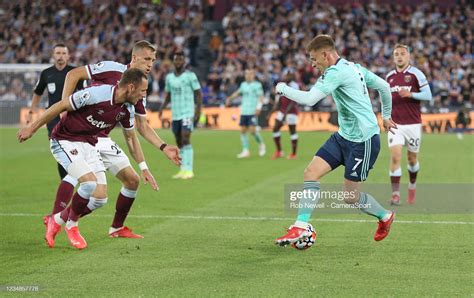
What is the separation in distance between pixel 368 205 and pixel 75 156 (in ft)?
11.0

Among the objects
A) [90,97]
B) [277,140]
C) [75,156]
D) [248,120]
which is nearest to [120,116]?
[90,97]

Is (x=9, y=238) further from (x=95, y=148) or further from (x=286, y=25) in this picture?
(x=286, y=25)

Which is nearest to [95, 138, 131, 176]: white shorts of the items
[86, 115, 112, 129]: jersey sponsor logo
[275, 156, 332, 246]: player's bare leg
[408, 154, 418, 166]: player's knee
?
[86, 115, 112, 129]: jersey sponsor logo

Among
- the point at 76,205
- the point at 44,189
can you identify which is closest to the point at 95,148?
the point at 76,205

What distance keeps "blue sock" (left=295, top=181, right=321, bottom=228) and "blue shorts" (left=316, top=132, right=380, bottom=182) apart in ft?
1.15

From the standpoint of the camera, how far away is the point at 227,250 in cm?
944

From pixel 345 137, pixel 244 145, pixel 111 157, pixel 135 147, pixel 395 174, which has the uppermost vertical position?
pixel 345 137

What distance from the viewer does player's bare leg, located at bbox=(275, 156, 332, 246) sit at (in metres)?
9.06

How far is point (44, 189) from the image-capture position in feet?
51.4

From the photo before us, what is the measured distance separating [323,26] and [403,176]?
79.0ft

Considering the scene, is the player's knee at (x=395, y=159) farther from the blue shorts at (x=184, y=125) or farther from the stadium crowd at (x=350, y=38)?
the stadium crowd at (x=350, y=38)

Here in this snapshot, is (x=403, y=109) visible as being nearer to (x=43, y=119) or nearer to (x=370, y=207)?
(x=370, y=207)

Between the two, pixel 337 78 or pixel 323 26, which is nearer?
pixel 337 78

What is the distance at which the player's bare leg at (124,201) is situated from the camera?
10086 mm
